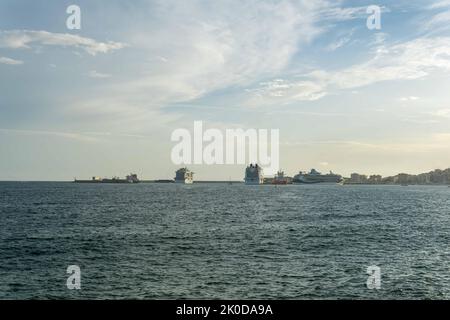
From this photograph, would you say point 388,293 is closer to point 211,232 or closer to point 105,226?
point 211,232

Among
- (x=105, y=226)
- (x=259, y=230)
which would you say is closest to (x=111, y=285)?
(x=259, y=230)

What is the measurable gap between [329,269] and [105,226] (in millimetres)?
44472

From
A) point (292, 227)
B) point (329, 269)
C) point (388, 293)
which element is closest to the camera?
point (388, 293)

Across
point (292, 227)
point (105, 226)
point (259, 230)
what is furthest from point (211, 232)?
point (105, 226)

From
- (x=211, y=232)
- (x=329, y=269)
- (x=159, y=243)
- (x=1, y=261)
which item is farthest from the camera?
(x=211, y=232)

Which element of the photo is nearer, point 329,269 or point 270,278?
point 270,278

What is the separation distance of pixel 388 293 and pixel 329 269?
794 centimetres
